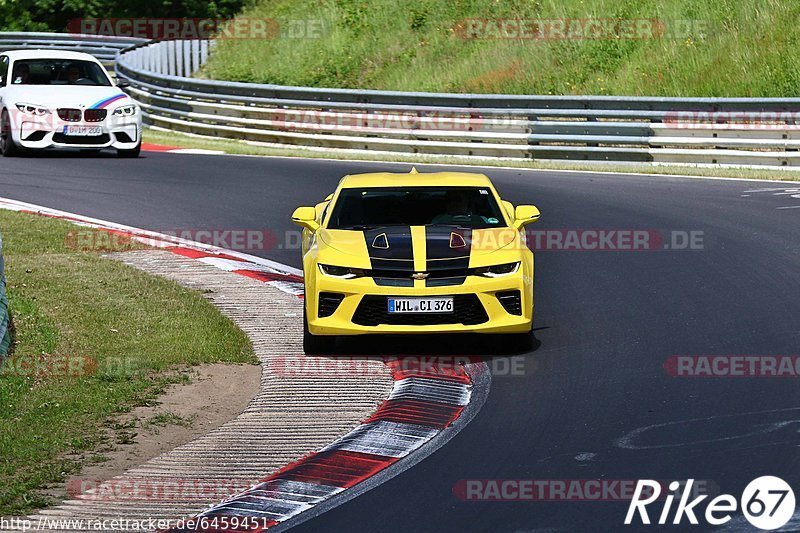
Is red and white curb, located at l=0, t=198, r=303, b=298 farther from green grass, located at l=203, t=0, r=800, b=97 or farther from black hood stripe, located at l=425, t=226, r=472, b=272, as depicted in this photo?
green grass, located at l=203, t=0, r=800, b=97

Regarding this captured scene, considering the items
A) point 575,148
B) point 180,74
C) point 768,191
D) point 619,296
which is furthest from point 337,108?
point 619,296

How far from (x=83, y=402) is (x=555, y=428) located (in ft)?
9.60

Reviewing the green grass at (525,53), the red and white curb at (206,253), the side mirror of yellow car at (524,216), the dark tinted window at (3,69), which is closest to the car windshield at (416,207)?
the side mirror of yellow car at (524,216)

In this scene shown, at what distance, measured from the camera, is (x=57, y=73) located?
22.7m

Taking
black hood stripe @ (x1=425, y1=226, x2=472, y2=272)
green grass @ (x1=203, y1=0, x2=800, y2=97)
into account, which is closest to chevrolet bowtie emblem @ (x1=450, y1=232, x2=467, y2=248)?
black hood stripe @ (x1=425, y1=226, x2=472, y2=272)

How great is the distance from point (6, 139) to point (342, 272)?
1402 cm

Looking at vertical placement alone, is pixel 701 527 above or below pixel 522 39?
below

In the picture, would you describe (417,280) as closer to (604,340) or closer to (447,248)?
(447,248)

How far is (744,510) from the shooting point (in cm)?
631

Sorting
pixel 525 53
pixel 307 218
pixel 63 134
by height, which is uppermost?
pixel 525 53

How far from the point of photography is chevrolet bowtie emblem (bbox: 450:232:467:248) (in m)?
10.0

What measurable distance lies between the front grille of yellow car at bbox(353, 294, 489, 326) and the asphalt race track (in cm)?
39

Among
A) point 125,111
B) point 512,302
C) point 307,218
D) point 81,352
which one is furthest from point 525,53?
point 81,352

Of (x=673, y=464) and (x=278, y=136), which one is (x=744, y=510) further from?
(x=278, y=136)
